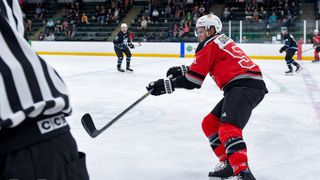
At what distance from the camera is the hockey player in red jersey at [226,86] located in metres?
2.36

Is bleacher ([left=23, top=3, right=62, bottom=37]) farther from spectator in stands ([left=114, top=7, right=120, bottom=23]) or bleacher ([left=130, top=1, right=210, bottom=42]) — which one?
bleacher ([left=130, top=1, right=210, bottom=42])

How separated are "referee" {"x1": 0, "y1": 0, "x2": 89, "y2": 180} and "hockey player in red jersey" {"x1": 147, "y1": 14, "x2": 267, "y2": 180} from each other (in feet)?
4.93

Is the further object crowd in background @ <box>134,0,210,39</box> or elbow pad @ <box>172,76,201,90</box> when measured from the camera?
crowd in background @ <box>134,0,210,39</box>

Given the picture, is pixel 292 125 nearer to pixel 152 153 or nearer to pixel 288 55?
pixel 152 153

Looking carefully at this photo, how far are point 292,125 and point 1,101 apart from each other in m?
3.78

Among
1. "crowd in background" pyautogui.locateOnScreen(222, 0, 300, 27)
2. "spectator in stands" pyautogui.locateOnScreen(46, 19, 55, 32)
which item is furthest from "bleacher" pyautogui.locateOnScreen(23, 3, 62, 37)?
"crowd in background" pyautogui.locateOnScreen(222, 0, 300, 27)

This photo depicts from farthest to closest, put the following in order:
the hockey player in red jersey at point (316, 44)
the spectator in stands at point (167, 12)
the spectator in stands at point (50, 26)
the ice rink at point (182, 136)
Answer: the spectator in stands at point (50, 26), the spectator in stands at point (167, 12), the hockey player in red jersey at point (316, 44), the ice rink at point (182, 136)

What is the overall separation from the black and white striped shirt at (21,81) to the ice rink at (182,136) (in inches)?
71.9

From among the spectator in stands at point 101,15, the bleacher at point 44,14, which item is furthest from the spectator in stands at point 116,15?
the bleacher at point 44,14

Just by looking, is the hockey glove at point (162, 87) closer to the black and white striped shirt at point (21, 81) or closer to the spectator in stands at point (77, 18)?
the black and white striped shirt at point (21, 81)


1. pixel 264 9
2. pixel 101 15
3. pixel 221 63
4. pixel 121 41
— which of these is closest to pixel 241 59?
pixel 221 63

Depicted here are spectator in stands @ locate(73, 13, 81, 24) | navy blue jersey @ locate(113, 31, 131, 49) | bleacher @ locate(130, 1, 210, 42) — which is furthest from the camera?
spectator in stands @ locate(73, 13, 81, 24)

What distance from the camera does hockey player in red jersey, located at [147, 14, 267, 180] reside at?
2359 mm

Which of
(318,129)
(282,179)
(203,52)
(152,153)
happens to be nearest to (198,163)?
(152,153)
